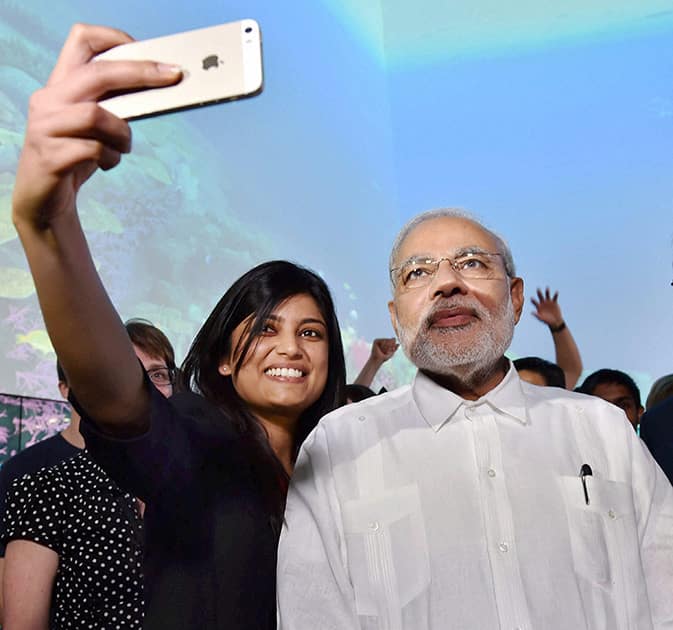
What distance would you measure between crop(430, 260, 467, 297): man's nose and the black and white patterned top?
0.74m

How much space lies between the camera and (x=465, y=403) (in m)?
1.49

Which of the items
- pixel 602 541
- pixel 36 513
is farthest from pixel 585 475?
pixel 36 513

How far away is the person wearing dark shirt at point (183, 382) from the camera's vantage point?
79 centimetres

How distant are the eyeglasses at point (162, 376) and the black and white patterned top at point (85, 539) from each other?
54cm

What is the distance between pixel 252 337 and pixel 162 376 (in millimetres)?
696

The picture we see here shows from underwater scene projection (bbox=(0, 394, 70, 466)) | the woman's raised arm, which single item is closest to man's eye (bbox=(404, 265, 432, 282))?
the woman's raised arm

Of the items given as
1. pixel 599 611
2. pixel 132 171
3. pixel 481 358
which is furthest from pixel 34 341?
pixel 599 611

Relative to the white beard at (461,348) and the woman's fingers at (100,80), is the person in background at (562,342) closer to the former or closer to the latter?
the white beard at (461,348)

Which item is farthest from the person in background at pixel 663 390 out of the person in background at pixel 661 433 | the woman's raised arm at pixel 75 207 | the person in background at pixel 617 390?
the woman's raised arm at pixel 75 207

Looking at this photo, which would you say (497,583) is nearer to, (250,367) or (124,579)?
(250,367)

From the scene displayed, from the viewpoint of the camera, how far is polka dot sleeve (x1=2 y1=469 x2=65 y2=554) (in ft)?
5.41

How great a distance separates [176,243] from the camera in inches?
173

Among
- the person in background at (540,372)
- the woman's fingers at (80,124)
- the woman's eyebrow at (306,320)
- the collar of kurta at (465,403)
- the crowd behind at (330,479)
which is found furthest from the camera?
the person in background at (540,372)

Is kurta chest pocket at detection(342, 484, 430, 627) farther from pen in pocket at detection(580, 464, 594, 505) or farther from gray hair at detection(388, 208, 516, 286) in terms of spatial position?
gray hair at detection(388, 208, 516, 286)
